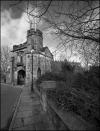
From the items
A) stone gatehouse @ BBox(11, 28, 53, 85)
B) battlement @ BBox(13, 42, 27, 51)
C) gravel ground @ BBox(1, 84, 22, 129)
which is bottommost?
gravel ground @ BBox(1, 84, 22, 129)

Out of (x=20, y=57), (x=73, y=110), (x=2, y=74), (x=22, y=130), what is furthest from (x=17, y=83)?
(x=73, y=110)

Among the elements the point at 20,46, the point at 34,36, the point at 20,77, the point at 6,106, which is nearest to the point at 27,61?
the point at 20,77

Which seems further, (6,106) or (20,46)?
(20,46)

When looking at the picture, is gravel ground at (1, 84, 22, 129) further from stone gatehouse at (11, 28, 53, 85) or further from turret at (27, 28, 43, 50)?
stone gatehouse at (11, 28, 53, 85)

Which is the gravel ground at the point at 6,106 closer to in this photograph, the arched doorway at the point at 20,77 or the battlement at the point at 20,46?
the arched doorway at the point at 20,77

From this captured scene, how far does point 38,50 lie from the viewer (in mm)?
24781

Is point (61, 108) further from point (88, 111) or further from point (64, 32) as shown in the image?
point (64, 32)

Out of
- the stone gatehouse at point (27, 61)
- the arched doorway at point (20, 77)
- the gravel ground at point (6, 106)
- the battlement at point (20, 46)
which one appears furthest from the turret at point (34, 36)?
the arched doorway at point (20, 77)

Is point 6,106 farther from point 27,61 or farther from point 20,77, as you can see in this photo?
point 20,77

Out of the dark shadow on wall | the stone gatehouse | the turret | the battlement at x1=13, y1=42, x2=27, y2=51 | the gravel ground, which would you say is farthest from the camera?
the battlement at x1=13, y1=42, x2=27, y2=51

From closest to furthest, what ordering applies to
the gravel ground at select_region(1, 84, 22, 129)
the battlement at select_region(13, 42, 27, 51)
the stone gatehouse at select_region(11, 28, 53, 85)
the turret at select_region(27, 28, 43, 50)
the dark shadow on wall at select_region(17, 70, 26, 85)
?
the gravel ground at select_region(1, 84, 22, 129), the turret at select_region(27, 28, 43, 50), the stone gatehouse at select_region(11, 28, 53, 85), the dark shadow on wall at select_region(17, 70, 26, 85), the battlement at select_region(13, 42, 27, 51)

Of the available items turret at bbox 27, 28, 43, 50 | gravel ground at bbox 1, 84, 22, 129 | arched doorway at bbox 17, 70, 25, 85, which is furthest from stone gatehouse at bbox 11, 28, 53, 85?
gravel ground at bbox 1, 84, 22, 129

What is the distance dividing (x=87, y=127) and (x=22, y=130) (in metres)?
2.71

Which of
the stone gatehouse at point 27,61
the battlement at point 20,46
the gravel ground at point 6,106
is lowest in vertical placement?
the gravel ground at point 6,106
